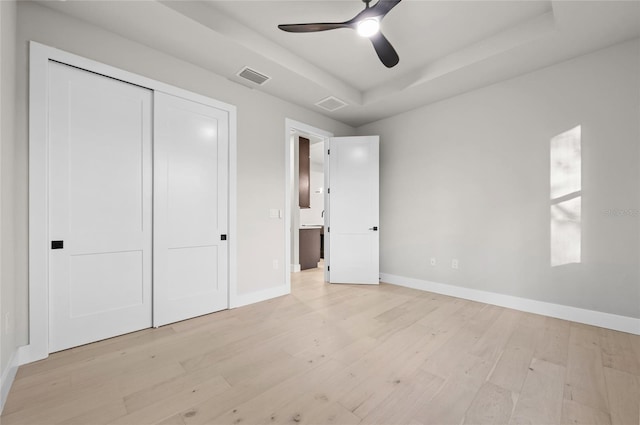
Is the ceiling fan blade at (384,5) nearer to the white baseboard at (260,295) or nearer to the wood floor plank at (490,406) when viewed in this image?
the wood floor plank at (490,406)

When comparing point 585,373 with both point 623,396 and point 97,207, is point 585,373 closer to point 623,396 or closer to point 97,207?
point 623,396

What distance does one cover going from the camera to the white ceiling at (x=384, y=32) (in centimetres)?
220

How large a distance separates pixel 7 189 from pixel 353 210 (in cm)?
368

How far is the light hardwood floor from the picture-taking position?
1473 millimetres

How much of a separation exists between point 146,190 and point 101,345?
4.48ft

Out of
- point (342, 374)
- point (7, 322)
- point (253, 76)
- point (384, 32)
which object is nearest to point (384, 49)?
point (384, 32)

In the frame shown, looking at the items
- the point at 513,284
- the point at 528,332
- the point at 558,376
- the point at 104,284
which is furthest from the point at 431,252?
the point at 104,284

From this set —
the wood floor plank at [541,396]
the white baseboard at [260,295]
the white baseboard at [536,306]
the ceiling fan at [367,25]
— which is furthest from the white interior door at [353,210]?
the wood floor plank at [541,396]

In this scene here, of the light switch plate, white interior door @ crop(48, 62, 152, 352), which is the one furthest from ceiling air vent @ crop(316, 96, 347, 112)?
white interior door @ crop(48, 62, 152, 352)

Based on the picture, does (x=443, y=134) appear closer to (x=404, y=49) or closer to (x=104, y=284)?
(x=404, y=49)

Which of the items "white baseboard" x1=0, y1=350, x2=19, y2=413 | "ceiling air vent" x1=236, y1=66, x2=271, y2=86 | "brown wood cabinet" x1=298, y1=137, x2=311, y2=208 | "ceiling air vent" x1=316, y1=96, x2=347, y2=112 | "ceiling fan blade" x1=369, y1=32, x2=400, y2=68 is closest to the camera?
"white baseboard" x1=0, y1=350, x2=19, y2=413

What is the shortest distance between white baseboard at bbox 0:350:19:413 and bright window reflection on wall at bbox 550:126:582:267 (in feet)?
15.0

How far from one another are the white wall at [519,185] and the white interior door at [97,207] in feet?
11.1

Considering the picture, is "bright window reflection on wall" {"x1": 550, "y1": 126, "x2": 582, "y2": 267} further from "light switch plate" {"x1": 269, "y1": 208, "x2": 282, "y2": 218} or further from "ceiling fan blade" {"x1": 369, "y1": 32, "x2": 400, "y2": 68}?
"light switch plate" {"x1": 269, "y1": 208, "x2": 282, "y2": 218}
